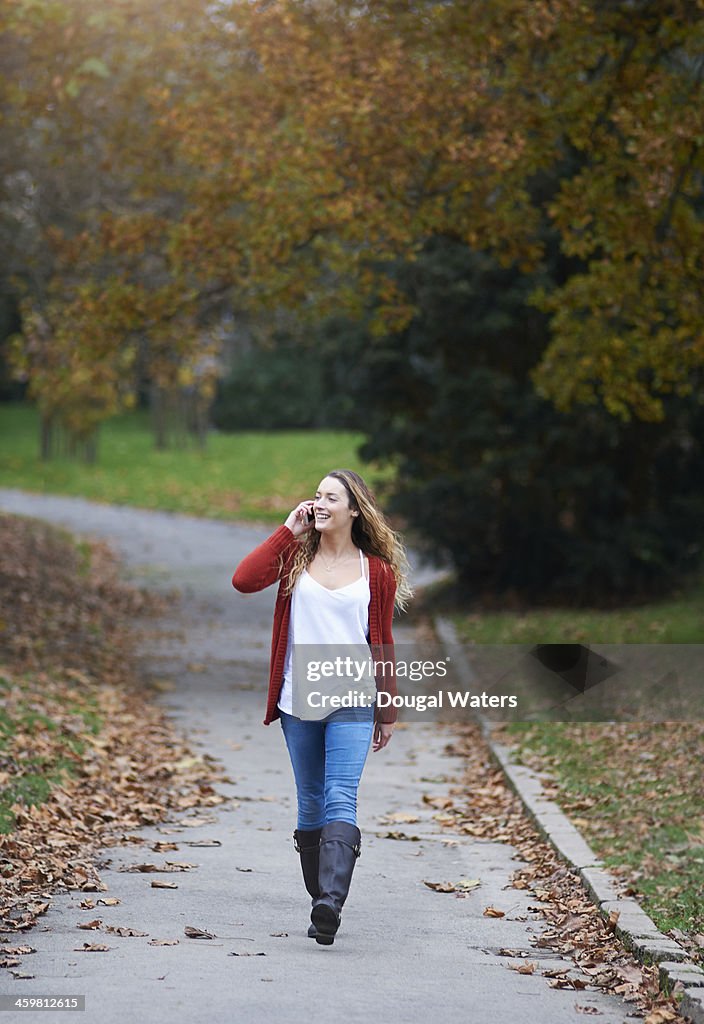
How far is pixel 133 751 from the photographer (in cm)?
1116

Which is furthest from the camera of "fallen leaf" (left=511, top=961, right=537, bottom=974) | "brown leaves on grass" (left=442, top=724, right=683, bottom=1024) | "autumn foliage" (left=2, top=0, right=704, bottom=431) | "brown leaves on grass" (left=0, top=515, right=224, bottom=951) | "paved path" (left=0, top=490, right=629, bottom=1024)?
"autumn foliage" (left=2, top=0, right=704, bottom=431)

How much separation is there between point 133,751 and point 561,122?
680cm

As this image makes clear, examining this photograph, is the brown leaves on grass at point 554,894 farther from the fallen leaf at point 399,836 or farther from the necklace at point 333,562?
the necklace at point 333,562

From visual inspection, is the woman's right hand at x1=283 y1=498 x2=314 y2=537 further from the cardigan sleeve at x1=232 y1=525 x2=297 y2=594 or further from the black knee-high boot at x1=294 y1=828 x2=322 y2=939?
the black knee-high boot at x1=294 y1=828 x2=322 y2=939

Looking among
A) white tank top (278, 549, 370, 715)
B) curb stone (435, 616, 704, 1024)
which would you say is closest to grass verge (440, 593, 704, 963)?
curb stone (435, 616, 704, 1024)

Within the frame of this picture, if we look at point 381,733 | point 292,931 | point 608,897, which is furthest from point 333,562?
point 608,897

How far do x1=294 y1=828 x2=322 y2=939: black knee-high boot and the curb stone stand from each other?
4.31ft

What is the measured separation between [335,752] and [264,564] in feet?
2.70

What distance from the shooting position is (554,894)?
768cm

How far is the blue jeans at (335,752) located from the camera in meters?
6.34

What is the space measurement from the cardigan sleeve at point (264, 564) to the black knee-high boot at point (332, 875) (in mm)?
1026

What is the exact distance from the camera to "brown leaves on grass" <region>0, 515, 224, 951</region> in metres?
7.70

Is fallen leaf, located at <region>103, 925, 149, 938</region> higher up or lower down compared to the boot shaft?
lower down

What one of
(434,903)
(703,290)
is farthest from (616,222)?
(434,903)
